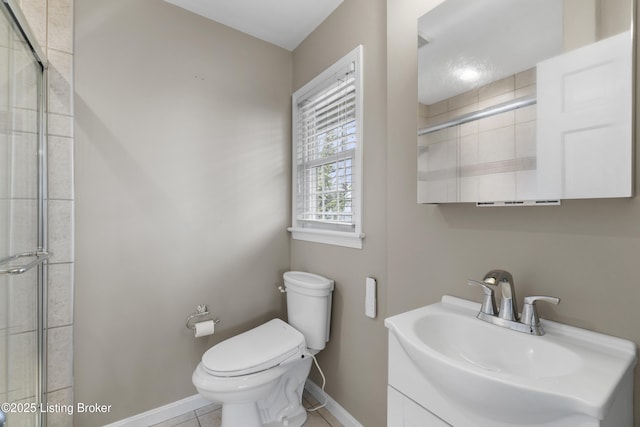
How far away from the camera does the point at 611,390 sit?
56 cm

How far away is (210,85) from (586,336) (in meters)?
2.08

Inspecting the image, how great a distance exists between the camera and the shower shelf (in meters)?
0.95

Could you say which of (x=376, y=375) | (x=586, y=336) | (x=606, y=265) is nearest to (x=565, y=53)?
Answer: (x=606, y=265)

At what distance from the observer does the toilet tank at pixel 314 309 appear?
5.42ft

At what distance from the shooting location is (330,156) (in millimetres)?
1796

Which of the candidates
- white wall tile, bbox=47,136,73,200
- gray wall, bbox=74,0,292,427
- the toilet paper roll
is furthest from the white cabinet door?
white wall tile, bbox=47,136,73,200

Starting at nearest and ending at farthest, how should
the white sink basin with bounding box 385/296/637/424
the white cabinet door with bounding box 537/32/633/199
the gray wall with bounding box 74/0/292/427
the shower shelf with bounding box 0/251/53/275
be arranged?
the white sink basin with bounding box 385/296/637/424, the white cabinet door with bounding box 537/32/633/199, the shower shelf with bounding box 0/251/53/275, the gray wall with bounding box 74/0/292/427

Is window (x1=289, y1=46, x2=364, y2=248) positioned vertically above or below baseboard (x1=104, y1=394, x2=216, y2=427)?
above

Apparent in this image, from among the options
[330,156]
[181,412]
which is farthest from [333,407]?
[330,156]

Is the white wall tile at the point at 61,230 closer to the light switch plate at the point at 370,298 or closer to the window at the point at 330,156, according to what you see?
the window at the point at 330,156

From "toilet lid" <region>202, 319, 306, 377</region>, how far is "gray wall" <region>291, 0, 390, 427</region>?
0.99 ft

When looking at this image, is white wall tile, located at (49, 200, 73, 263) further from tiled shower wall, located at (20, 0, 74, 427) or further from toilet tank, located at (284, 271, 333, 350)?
toilet tank, located at (284, 271, 333, 350)

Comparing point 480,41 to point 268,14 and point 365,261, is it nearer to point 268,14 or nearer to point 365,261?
point 365,261

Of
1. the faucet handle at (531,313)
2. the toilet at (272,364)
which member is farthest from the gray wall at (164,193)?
the faucet handle at (531,313)
